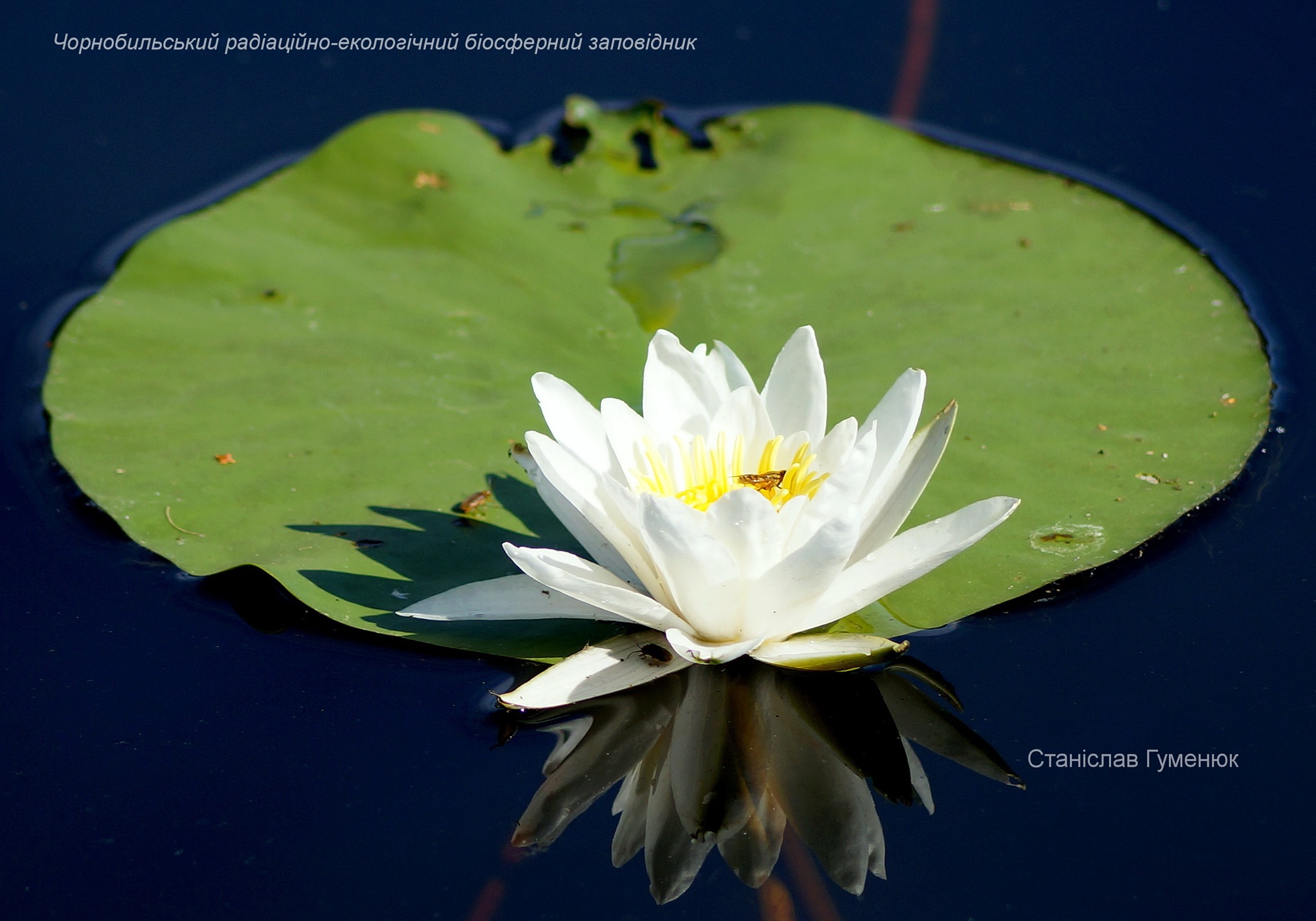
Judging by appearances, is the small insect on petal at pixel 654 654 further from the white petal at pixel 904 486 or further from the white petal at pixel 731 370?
the white petal at pixel 731 370

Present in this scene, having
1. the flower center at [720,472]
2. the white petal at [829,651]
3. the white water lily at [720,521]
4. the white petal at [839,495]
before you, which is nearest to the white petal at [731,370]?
the white water lily at [720,521]

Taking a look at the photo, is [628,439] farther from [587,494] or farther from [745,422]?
[745,422]

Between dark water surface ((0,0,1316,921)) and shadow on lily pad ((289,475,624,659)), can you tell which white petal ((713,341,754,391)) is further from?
dark water surface ((0,0,1316,921))

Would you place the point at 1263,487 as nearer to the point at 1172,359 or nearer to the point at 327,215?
the point at 1172,359

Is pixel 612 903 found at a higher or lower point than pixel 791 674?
lower

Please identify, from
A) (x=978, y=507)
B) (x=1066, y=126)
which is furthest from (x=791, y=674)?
(x=1066, y=126)

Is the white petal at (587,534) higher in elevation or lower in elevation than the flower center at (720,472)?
Result: lower

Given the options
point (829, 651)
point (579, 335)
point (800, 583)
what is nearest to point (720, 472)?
point (800, 583)
